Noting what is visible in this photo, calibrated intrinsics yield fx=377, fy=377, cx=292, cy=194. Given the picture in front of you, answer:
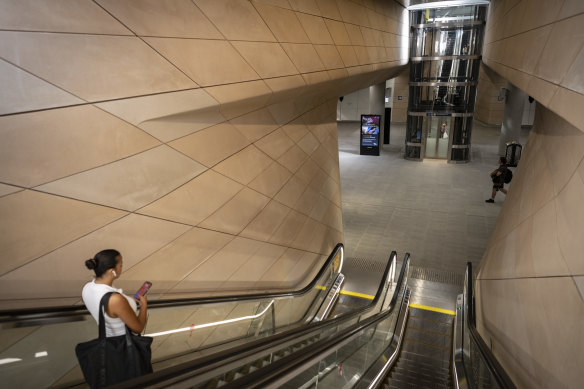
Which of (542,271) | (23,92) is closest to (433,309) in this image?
(542,271)

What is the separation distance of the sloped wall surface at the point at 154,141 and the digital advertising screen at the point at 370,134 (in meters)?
11.8

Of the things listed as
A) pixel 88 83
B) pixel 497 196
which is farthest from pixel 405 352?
Result: pixel 497 196

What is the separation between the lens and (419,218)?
11258 millimetres

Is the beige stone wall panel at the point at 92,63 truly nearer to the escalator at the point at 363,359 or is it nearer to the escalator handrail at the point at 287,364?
the escalator at the point at 363,359

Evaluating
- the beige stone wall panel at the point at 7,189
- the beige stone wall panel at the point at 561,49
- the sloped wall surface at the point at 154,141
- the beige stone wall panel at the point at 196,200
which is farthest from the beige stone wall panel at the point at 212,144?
the beige stone wall panel at the point at 561,49

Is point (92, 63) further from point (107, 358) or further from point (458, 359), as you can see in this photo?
point (458, 359)

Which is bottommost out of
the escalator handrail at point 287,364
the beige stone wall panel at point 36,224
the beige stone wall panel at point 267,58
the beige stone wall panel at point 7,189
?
the escalator handrail at point 287,364

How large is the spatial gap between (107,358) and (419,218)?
10.2 m

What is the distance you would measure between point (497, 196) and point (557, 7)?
9.72m

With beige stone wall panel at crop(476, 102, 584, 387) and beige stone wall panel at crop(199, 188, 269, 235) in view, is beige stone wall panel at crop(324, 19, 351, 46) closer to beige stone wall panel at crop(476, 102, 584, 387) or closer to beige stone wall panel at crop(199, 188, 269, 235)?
beige stone wall panel at crop(199, 188, 269, 235)

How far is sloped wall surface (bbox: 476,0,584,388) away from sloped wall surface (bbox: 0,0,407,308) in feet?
10.5

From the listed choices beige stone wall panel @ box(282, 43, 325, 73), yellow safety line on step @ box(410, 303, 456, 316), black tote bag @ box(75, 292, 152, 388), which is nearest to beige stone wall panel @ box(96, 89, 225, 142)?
black tote bag @ box(75, 292, 152, 388)

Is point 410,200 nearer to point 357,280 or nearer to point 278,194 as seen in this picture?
point 357,280

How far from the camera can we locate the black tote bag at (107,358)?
229cm
